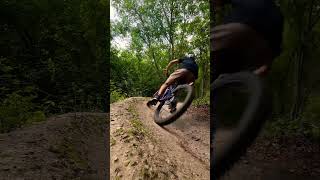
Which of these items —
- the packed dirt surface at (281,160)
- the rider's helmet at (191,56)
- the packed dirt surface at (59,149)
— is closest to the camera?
the rider's helmet at (191,56)

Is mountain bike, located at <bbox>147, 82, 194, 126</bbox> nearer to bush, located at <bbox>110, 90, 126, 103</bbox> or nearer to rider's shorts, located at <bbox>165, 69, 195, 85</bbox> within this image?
rider's shorts, located at <bbox>165, 69, 195, 85</bbox>

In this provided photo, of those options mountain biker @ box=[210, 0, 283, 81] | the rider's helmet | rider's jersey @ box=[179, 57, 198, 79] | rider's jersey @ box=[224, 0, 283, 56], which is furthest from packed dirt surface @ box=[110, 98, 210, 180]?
rider's jersey @ box=[224, 0, 283, 56]

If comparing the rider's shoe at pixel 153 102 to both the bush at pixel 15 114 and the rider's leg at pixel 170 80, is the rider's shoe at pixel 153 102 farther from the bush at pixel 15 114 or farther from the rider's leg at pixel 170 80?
the bush at pixel 15 114

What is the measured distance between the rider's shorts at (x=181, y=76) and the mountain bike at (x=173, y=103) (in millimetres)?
32

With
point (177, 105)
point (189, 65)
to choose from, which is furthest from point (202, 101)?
point (189, 65)

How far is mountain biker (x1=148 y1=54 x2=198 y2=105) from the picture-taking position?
3.12 meters

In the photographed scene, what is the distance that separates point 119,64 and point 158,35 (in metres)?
0.39

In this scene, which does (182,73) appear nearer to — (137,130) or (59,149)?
(137,130)

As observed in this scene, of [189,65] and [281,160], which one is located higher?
[189,65]

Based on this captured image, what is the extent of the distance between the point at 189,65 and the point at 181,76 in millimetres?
119

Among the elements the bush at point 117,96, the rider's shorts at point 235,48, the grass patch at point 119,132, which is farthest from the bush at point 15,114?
the rider's shorts at point 235,48

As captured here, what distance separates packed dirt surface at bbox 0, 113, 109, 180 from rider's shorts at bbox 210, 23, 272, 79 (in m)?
1.25

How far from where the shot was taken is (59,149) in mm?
3951

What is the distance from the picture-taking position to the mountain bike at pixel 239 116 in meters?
3.34
